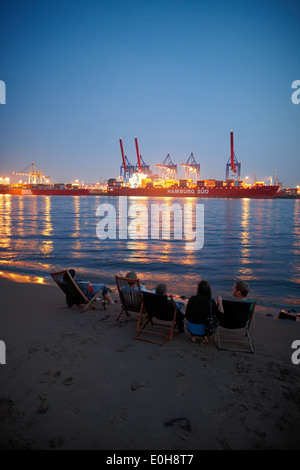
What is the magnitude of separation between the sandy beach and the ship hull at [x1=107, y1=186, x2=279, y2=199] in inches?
3153

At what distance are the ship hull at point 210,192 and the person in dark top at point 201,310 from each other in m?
80.0

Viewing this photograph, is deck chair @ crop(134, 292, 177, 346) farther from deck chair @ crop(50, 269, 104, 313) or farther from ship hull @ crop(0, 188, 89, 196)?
ship hull @ crop(0, 188, 89, 196)

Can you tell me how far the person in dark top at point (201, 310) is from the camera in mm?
3611

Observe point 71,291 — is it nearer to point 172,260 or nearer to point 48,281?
point 48,281

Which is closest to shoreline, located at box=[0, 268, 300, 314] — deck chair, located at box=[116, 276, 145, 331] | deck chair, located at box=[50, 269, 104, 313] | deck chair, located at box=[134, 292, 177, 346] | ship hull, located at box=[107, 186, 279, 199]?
deck chair, located at box=[50, 269, 104, 313]

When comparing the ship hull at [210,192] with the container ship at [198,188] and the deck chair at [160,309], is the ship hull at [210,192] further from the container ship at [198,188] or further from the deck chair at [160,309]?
the deck chair at [160,309]

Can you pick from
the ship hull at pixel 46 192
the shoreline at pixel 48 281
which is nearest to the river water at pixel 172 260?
the shoreline at pixel 48 281

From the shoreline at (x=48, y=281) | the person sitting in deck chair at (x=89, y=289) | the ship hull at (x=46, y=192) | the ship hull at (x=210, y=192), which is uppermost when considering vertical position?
the ship hull at (x=46, y=192)

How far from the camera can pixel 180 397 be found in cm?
266

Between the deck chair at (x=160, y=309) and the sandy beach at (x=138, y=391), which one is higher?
the deck chair at (x=160, y=309)

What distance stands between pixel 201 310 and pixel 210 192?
273ft

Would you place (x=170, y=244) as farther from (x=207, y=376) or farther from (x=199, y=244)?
(x=207, y=376)

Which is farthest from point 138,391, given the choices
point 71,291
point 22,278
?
point 22,278
